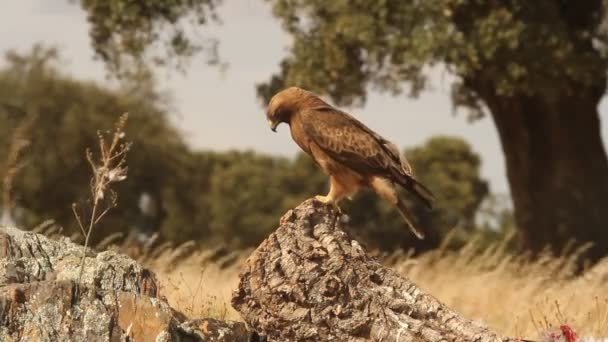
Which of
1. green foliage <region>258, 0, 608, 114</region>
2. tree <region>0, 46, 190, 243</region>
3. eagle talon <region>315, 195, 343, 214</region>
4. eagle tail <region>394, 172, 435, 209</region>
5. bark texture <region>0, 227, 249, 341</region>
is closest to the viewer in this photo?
bark texture <region>0, 227, 249, 341</region>

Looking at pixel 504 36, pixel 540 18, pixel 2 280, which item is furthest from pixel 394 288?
pixel 540 18

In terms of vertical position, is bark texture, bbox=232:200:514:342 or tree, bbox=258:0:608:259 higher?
tree, bbox=258:0:608:259

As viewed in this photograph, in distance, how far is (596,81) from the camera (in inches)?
750

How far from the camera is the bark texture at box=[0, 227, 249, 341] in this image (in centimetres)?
560

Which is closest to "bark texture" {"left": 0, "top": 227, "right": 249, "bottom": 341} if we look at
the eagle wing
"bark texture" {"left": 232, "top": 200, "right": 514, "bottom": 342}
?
"bark texture" {"left": 232, "top": 200, "right": 514, "bottom": 342}

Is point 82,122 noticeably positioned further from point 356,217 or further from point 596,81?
point 596,81

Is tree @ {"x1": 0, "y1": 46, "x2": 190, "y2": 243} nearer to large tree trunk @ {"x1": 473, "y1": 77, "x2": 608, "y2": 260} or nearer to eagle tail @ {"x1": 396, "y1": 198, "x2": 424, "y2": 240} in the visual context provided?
large tree trunk @ {"x1": 473, "y1": 77, "x2": 608, "y2": 260}

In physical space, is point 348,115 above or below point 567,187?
below

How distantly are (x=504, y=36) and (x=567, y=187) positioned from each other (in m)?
4.42

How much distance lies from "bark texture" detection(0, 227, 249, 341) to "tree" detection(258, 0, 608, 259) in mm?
11243

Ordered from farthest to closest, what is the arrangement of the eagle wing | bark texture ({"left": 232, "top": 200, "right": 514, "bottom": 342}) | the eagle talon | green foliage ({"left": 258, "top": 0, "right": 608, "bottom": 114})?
green foliage ({"left": 258, "top": 0, "right": 608, "bottom": 114}) < the eagle wing < the eagle talon < bark texture ({"left": 232, "top": 200, "right": 514, "bottom": 342})

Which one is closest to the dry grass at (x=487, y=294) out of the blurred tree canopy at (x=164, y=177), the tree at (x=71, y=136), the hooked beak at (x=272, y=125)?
the hooked beak at (x=272, y=125)

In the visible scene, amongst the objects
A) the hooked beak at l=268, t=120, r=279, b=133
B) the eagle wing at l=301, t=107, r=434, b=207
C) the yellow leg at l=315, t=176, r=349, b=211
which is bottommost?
the yellow leg at l=315, t=176, r=349, b=211

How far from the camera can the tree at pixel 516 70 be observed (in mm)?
17297
